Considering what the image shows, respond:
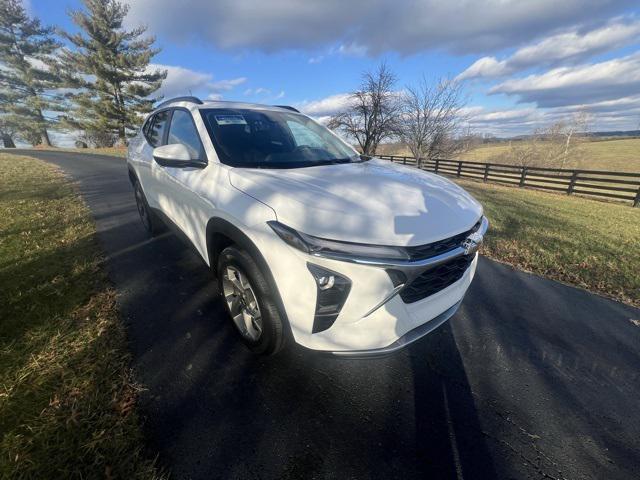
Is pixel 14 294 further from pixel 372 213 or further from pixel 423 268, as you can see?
pixel 423 268

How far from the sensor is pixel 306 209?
172 cm

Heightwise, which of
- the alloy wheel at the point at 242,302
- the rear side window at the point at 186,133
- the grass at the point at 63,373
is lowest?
the grass at the point at 63,373

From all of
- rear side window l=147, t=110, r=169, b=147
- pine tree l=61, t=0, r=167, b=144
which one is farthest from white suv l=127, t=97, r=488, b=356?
pine tree l=61, t=0, r=167, b=144

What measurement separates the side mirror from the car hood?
0.45 metres

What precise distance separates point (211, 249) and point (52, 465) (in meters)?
1.50

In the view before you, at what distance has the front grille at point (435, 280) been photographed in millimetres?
1737

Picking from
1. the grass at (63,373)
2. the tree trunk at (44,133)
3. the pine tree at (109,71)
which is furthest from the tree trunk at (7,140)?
the grass at (63,373)

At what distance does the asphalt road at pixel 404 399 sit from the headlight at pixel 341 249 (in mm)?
668

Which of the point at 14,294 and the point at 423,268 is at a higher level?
the point at 423,268

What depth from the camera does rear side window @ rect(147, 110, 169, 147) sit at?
3609 millimetres

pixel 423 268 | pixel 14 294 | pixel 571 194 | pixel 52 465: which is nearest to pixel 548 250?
pixel 423 268

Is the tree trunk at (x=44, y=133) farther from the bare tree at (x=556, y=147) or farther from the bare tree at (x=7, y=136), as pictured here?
the bare tree at (x=556, y=147)

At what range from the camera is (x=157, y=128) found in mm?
3875

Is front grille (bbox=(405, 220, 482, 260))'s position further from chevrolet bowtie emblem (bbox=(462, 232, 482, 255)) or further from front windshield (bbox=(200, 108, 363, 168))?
front windshield (bbox=(200, 108, 363, 168))
